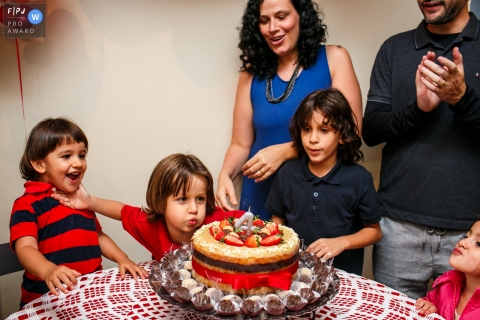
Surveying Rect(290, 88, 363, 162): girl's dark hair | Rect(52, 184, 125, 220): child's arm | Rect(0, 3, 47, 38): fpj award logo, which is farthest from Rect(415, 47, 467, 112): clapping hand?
Rect(0, 3, 47, 38): fpj award logo

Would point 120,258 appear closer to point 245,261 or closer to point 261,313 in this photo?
point 245,261

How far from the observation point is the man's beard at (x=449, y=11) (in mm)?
1896

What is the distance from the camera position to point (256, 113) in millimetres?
2303

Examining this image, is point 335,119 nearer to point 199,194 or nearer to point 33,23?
point 199,194

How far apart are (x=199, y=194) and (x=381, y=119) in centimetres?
88

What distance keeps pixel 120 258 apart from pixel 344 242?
91 centimetres

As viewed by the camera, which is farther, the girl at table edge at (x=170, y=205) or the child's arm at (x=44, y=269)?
the girl at table edge at (x=170, y=205)

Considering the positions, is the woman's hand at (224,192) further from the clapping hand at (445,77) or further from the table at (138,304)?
the clapping hand at (445,77)

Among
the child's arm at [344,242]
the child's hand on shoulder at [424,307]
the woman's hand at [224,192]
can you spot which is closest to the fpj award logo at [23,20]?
the woman's hand at [224,192]

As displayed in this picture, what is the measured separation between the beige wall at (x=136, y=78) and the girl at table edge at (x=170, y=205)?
765 mm

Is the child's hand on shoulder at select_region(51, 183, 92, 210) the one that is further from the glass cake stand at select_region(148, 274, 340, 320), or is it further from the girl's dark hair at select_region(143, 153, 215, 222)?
the glass cake stand at select_region(148, 274, 340, 320)

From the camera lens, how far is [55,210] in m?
1.93

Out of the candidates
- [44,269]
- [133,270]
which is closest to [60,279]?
[44,269]

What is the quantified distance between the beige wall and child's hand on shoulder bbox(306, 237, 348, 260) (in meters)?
1.02
